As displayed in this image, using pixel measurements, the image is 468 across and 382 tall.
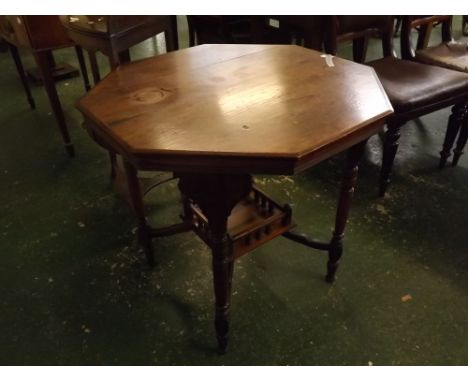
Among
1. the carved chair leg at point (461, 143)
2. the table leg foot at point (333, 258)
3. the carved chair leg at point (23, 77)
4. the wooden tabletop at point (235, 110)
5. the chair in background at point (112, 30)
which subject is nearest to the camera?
the wooden tabletop at point (235, 110)

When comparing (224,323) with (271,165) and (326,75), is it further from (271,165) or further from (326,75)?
(326,75)

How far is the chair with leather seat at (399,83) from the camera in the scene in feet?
5.50

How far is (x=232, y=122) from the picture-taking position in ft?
3.13

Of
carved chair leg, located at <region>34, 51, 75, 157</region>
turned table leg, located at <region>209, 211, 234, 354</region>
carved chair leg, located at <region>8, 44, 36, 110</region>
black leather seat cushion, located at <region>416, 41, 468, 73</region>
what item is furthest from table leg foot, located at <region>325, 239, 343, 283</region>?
carved chair leg, located at <region>8, 44, 36, 110</region>

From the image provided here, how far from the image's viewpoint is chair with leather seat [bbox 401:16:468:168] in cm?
197

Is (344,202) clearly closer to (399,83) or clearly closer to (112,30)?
(399,83)

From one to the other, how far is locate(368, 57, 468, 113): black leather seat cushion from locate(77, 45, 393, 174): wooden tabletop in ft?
1.67

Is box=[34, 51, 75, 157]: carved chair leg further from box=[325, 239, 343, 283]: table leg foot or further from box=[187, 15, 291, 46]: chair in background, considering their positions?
box=[325, 239, 343, 283]: table leg foot

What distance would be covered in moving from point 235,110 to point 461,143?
5.15 feet

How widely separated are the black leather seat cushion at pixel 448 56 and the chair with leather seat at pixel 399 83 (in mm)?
145

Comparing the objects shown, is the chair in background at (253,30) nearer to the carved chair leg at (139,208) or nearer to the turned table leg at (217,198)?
the carved chair leg at (139,208)

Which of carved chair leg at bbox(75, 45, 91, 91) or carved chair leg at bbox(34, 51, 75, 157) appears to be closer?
carved chair leg at bbox(34, 51, 75, 157)

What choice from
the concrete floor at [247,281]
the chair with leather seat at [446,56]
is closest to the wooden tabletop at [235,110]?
the concrete floor at [247,281]

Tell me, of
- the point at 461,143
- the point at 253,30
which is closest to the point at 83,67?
the point at 253,30
